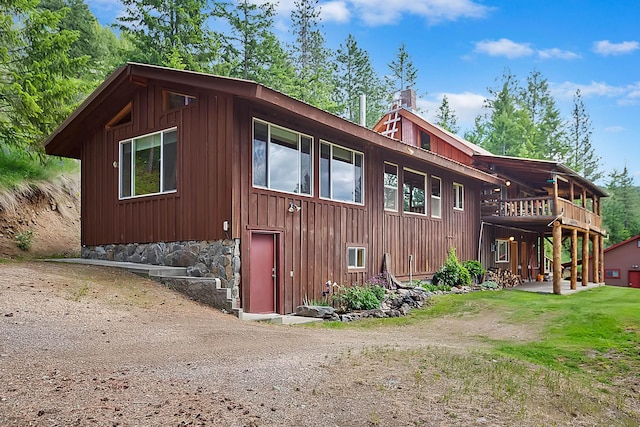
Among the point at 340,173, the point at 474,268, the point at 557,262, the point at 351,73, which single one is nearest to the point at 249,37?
the point at 351,73

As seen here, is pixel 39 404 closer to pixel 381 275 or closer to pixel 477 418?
pixel 477 418

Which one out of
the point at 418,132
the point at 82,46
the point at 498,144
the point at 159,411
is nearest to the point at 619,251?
the point at 498,144

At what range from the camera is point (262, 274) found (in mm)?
10711

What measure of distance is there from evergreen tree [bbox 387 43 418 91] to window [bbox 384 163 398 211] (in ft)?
105

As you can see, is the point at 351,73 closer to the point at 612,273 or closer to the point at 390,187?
the point at 612,273

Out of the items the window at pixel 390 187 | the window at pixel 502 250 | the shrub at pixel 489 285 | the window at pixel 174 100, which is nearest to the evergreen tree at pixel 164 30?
the window at pixel 174 100

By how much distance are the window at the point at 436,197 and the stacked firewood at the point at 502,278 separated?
13.9 ft

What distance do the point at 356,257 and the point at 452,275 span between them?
5.14 m

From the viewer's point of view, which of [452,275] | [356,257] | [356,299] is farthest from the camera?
[452,275]

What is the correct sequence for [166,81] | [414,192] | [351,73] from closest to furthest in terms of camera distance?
[166,81]
[414,192]
[351,73]

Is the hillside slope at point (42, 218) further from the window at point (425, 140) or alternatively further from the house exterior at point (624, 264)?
the house exterior at point (624, 264)

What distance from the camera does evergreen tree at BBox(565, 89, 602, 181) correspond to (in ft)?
165

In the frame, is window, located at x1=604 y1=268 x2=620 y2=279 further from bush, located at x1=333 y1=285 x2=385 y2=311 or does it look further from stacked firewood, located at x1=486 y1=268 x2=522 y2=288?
bush, located at x1=333 y1=285 x2=385 y2=311

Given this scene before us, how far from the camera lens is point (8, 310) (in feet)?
23.1
